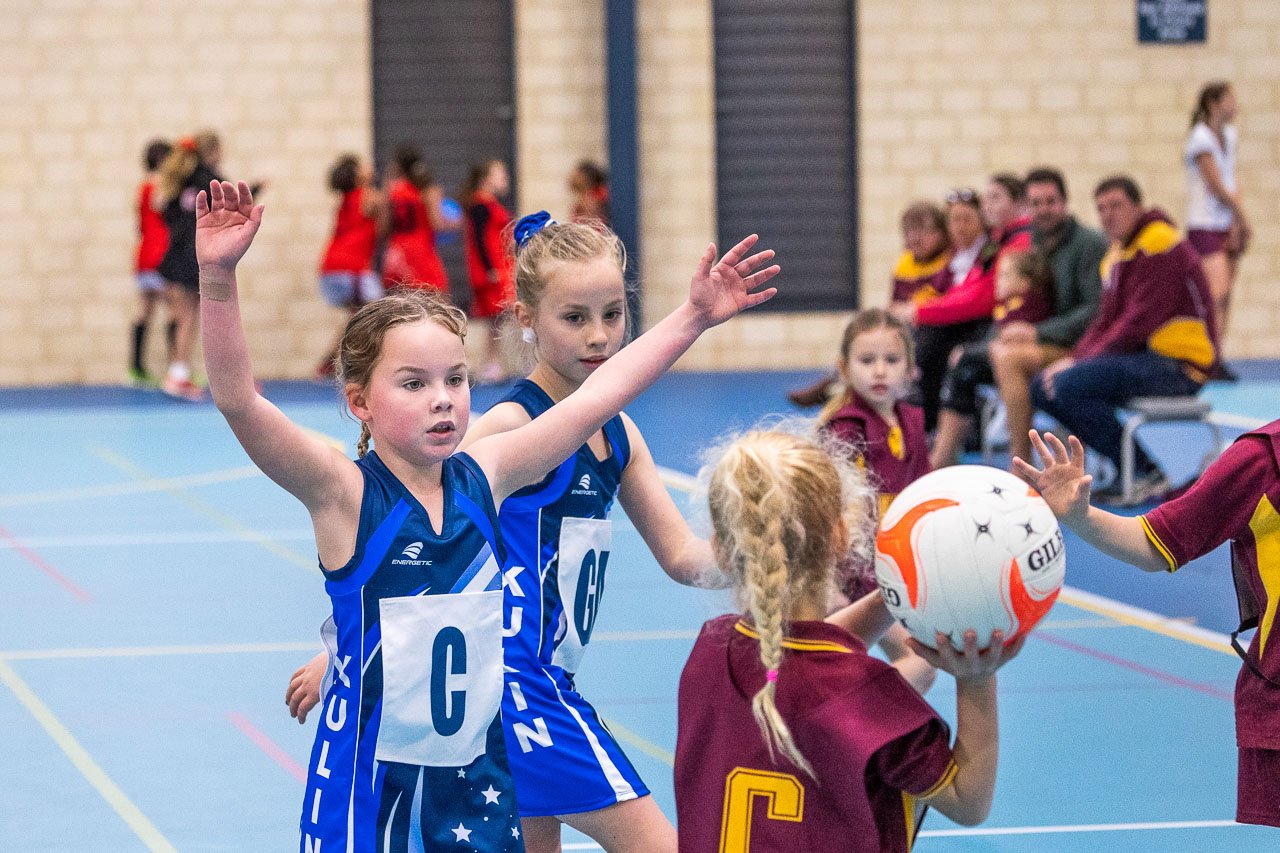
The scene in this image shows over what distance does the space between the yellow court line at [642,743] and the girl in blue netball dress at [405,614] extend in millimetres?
1980

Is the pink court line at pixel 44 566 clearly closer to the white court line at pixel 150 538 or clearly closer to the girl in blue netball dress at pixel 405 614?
the white court line at pixel 150 538

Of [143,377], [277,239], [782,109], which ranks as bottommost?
[143,377]

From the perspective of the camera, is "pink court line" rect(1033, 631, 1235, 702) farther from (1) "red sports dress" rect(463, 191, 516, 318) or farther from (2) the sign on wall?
(2) the sign on wall

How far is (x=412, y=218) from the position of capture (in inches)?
554

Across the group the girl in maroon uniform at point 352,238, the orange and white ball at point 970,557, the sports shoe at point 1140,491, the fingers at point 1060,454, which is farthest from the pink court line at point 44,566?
the girl in maroon uniform at point 352,238

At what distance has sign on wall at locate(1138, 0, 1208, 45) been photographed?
1545 cm

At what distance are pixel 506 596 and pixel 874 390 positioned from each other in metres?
1.90

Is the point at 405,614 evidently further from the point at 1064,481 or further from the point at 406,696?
the point at 1064,481

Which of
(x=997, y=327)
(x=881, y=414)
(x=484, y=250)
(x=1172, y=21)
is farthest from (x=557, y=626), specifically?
(x=1172, y=21)

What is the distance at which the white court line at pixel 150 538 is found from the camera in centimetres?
779

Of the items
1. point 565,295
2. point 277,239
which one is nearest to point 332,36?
point 277,239

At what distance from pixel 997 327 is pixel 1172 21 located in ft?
23.6

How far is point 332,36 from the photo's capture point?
49.5 feet

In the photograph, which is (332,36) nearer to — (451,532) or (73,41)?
(73,41)
